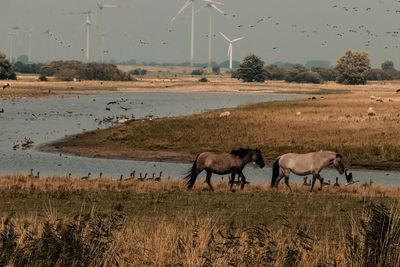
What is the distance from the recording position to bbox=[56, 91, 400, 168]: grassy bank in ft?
151

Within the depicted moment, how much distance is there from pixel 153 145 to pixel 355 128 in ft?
51.1

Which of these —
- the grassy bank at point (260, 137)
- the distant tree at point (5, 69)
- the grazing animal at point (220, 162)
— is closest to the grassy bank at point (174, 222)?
the grazing animal at point (220, 162)

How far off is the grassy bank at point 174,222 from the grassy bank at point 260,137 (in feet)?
60.7

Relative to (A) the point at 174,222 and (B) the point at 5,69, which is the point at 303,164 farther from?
(B) the point at 5,69

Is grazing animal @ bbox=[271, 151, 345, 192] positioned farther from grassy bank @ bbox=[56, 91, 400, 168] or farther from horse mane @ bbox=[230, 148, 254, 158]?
grassy bank @ bbox=[56, 91, 400, 168]

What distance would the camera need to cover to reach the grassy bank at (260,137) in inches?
1811

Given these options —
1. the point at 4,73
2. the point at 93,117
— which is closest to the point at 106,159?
the point at 93,117

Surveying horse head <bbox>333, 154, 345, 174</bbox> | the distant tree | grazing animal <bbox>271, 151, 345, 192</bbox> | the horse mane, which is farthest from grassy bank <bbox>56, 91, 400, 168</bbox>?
the distant tree

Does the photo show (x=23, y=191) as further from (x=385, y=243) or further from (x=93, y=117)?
(x=93, y=117)

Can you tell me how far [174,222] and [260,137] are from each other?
3572 centimetres

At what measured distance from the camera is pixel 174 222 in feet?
53.2

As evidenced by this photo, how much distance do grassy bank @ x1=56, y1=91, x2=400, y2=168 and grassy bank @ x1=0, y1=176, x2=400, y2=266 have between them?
60.7 ft

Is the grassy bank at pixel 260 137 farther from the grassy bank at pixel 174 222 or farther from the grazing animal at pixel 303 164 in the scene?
the grassy bank at pixel 174 222

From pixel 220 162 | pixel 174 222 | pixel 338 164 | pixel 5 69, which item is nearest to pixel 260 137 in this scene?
pixel 338 164
